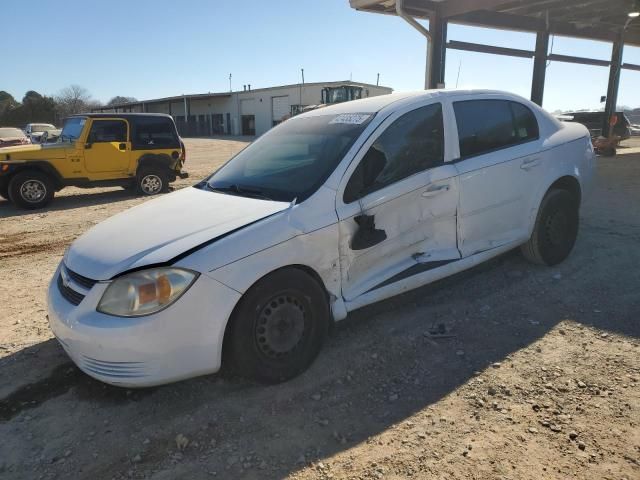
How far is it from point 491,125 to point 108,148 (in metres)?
8.66

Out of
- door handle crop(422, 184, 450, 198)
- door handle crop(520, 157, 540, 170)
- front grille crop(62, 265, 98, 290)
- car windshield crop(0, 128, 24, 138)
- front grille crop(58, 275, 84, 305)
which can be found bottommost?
front grille crop(58, 275, 84, 305)

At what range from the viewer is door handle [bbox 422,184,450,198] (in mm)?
3564

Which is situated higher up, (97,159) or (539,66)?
(539,66)

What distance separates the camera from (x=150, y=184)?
433 inches

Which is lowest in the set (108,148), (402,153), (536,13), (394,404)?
(394,404)

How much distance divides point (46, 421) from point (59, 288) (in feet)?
2.60

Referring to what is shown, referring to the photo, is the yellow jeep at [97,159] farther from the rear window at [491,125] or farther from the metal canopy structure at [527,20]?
the rear window at [491,125]

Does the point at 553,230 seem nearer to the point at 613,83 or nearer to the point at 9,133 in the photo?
the point at 613,83

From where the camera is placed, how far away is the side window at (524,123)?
14.4ft

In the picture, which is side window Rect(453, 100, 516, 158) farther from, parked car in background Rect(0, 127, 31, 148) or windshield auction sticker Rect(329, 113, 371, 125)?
parked car in background Rect(0, 127, 31, 148)

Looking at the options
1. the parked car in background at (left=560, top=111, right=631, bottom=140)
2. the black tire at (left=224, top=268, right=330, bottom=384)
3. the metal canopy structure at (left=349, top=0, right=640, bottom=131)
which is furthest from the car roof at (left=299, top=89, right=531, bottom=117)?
the parked car in background at (left=560, top=111, right=631, bottom=140)

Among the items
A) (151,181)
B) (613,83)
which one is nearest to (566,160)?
(151,181)

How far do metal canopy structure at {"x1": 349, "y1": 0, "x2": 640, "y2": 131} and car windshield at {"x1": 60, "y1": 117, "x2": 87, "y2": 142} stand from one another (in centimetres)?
666

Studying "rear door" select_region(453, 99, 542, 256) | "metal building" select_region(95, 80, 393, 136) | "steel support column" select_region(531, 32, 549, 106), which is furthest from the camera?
"metal building" select_region(95, 80, 393, 136)
